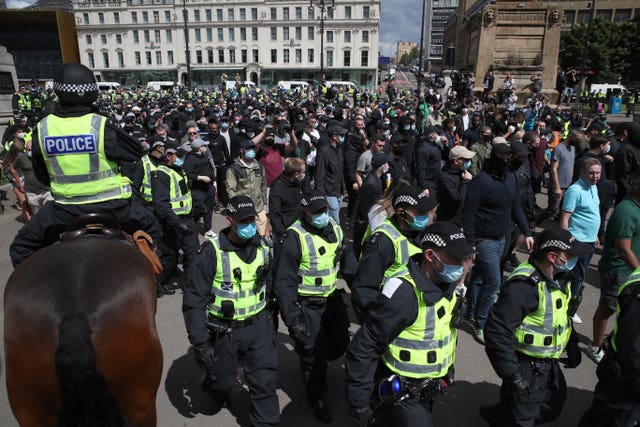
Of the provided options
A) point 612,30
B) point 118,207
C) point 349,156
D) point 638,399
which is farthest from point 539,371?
point 612,30

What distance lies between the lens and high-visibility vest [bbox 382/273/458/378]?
2.81 metres

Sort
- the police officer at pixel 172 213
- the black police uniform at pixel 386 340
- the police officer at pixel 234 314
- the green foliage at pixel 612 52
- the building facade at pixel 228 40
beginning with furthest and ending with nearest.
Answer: the building facade at pixel 228 40 < the green foliage at pixel 612 52 < the police officer at pixel 172 213 < the police officer at pixel 234 314 < the black police uniform at pixel 386 340

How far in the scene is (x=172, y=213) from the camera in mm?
6453

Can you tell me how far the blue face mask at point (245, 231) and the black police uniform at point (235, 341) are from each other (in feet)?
0.31

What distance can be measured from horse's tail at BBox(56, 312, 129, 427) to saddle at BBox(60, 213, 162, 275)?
897mm

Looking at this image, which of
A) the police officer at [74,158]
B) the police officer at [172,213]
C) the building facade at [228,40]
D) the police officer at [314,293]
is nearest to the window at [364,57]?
the building facade at [228,40]

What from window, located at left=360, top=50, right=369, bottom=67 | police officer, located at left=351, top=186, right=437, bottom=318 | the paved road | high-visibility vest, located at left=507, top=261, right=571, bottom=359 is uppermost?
window, located at left=360, top=50, right=369, bottom=67

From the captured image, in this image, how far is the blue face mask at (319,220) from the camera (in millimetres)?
3994

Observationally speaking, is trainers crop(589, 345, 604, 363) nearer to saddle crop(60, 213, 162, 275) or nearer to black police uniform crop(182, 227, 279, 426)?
black police uniform crop(182, 227, 279, 426)

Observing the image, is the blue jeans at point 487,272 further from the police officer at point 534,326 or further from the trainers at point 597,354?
the police officer at point 534,326

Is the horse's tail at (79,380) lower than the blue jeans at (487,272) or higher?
higher

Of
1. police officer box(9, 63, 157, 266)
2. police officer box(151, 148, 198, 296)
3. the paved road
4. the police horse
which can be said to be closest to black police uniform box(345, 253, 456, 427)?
the police horse

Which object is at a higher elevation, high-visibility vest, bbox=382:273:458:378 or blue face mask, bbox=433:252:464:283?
blue face mask, bbox=433:252:464:283

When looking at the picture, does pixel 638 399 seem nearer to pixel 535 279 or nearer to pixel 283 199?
pixel 535 279
